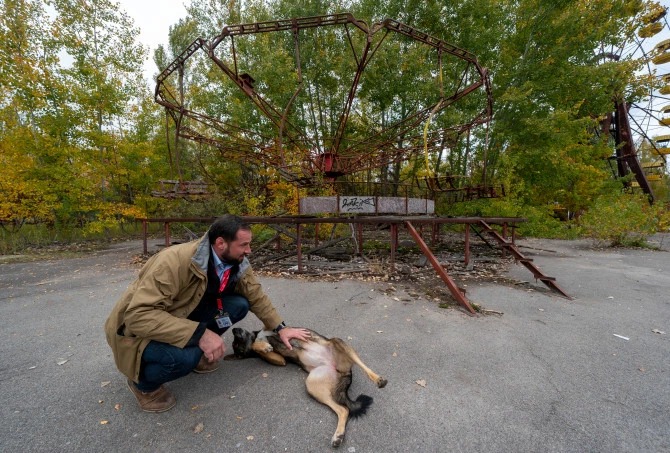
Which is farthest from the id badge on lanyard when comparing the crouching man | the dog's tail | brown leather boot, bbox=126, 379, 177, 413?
the dog's tail

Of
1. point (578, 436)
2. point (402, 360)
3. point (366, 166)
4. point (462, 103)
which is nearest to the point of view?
point (578, 436)

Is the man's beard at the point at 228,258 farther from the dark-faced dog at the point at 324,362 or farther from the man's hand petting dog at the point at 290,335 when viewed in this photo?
the dark-faced dog at the point at 324,362

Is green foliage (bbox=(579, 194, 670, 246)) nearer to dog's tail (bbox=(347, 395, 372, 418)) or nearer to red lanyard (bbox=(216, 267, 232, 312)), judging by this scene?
dog's tail (bbox=(347, 395, 372, 418))

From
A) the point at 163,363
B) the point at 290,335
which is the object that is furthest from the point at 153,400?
the point at 290,335

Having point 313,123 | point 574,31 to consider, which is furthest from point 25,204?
point 574,31

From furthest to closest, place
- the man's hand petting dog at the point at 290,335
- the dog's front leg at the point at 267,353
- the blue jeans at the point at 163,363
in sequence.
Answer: the dog's front leg at the point at 267,353 < the man's hand petting dog at the point at 290,335 < the blue jeans at the point at 163,363

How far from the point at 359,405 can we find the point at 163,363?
155cm

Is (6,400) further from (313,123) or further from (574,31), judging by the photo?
(574,31)

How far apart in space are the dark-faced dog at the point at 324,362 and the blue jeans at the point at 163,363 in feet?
2.95

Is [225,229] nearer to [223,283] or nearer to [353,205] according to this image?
[223,283]

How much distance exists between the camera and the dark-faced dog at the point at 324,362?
7.44ft

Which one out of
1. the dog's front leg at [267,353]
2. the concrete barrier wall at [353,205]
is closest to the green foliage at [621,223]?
the concrete barrier wall at [353,205]

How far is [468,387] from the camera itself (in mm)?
2602

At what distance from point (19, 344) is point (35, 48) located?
48.5 feet
